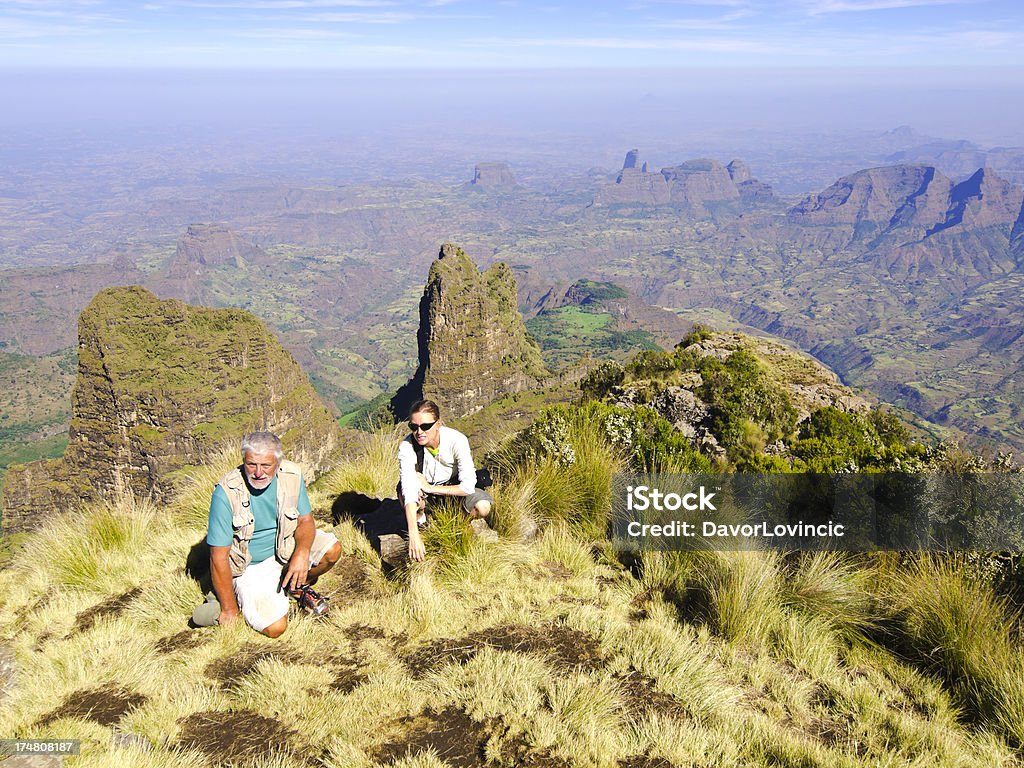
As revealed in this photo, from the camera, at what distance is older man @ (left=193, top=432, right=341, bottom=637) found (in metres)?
6.22

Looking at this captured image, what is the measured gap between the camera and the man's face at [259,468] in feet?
20.2

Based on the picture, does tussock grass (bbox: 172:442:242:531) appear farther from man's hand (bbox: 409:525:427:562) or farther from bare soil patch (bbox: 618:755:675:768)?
bare soil patch (bbox: 618:755:675:768)

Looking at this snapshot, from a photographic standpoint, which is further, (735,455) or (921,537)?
(735,455)

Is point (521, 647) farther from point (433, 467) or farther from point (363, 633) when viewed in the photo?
point (433, 467)

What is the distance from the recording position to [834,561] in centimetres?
661

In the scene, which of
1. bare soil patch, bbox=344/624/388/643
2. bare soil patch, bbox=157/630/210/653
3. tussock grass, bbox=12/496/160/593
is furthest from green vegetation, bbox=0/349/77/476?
bare soil patch, bbox=344/624/388/643

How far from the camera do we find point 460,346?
13025 cm

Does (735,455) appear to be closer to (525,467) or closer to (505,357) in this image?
(525,467)

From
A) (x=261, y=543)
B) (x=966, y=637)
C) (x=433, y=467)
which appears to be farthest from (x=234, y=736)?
(x=966, y=637)

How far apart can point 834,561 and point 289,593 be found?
6.82 m

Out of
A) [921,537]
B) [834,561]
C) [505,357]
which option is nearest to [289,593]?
[834,561]

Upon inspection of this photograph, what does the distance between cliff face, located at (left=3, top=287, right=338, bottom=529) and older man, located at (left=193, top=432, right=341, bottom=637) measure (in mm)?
81261

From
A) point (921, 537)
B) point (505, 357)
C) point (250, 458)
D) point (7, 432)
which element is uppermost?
point (250, 458)

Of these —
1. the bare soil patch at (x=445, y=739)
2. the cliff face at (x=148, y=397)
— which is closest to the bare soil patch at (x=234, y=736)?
the bare soil patch at (x=445, y=739)
